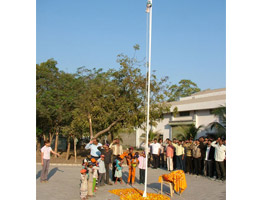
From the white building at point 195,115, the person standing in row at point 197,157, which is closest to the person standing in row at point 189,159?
the person standing in row at point 197,157

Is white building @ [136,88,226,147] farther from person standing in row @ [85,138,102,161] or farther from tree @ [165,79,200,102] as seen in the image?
tree @ [165,79,200,102]

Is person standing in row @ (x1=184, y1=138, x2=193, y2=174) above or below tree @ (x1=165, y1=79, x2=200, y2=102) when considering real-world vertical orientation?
below

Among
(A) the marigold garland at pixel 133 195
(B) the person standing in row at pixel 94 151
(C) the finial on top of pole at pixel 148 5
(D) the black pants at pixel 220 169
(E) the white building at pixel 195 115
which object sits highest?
(C) the finial on top of pole at pixel 148 5

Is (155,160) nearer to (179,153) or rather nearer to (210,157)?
(179,153)

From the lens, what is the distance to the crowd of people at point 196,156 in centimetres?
1385

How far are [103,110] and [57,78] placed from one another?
25.9ft

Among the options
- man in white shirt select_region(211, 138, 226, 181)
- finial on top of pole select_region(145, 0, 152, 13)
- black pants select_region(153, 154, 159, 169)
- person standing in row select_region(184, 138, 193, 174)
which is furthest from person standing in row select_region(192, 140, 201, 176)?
finial on top of pole select_region(145, 0, 152, 13)

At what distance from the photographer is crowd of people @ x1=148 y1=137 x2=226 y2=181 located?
13.9m

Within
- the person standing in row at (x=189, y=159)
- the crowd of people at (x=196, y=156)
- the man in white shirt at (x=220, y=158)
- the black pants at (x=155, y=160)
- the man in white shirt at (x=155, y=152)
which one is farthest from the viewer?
the black pants at (x=155, y=160)

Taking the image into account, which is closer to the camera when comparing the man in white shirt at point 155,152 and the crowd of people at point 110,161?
the crowd of people at point 110,161

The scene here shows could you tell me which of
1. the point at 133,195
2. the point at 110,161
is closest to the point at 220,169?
the point at 110,161

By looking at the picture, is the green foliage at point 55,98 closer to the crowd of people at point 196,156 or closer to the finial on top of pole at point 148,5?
the crowd of people at point 196,156

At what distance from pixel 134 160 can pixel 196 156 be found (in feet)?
13.6
